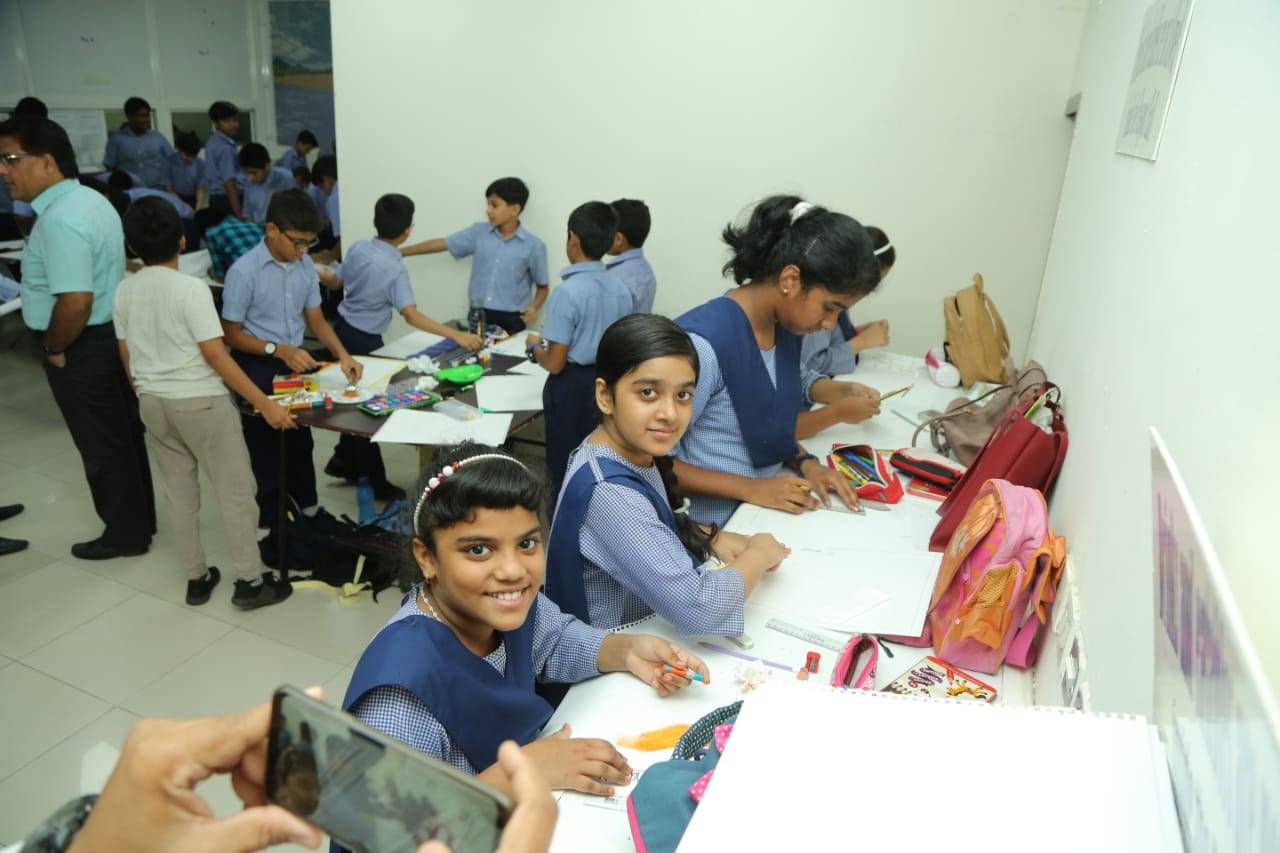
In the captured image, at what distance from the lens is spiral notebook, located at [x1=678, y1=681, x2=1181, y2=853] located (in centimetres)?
66

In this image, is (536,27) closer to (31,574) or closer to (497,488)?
(31,574)

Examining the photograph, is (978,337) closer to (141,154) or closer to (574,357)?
(574,357)

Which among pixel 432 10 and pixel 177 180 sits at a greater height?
pixel 432 10

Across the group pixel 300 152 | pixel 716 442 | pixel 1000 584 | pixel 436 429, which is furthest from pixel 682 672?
pixel 300 152

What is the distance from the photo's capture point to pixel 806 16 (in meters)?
3.87

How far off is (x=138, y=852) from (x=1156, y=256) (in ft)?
4.75

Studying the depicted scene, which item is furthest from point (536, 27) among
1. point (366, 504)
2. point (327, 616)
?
point (327, 616)

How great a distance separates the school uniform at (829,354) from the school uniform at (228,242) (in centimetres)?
323

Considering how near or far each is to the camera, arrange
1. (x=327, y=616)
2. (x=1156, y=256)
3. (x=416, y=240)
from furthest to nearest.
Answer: (x=416, y=240), (x=327, y=616), (x=1156, y=256)

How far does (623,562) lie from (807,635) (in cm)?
38

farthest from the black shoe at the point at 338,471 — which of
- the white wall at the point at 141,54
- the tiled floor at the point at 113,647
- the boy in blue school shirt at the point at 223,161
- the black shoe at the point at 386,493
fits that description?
the white wall at the point at 141,54

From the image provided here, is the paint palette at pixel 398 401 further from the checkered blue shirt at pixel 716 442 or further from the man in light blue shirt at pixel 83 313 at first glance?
the checkered blue shirt at pixel 716 442

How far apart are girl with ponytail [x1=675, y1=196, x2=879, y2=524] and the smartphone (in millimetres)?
1484

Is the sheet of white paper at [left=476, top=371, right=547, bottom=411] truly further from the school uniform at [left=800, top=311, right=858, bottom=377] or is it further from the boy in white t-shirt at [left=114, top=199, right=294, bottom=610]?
the school uniform at [left=800, top=311, right=858, bottom=377]
